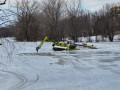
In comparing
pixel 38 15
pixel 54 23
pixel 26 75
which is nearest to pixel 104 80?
pixel 26 75

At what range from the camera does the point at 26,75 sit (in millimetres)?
9625

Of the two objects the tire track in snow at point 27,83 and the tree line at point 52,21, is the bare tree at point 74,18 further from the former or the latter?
the tire track in snow at point 27,83

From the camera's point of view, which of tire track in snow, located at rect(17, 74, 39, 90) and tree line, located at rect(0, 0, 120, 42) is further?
tree line, located at rect(0, 0, 120, 42)

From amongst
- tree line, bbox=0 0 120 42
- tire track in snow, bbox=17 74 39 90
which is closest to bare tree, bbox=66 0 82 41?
tree line, bbox=0 0 120 42

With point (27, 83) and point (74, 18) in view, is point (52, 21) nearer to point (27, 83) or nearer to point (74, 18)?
point (74, 18)

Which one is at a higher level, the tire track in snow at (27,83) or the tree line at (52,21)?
the tree line at (52,21)

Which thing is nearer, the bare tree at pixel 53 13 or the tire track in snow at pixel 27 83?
the tire track in snow at pixel 27 83

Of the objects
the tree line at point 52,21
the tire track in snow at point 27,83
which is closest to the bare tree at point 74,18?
the tree line at point 52,21

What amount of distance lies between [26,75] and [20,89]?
243 cm

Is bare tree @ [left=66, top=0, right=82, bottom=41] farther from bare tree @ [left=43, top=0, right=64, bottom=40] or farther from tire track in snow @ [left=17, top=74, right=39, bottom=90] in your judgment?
tire track in snow @ [left=17, top=74, right=39, bottom=90]

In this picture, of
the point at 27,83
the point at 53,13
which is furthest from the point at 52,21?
the point at 27,83

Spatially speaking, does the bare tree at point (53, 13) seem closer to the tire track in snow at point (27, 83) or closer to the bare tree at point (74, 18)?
the bare tree at point (74, 18)

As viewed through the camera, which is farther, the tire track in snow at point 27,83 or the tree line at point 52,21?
the tree line at point 52,21

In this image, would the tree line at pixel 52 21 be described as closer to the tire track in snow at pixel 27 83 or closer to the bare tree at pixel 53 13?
the bare tree at pixel 53 13
